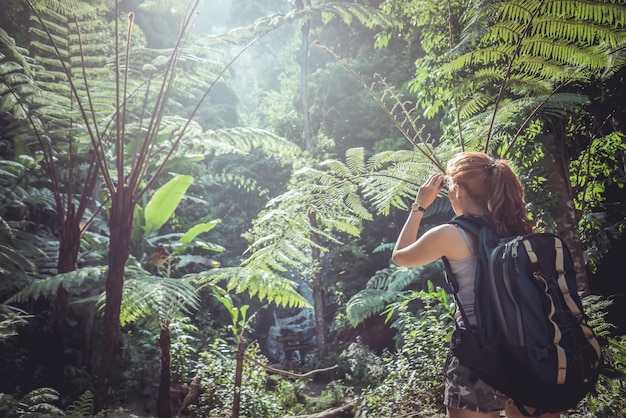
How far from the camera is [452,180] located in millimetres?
1354

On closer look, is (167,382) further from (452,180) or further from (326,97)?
(326,97)

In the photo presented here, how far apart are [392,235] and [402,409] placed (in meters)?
6.06

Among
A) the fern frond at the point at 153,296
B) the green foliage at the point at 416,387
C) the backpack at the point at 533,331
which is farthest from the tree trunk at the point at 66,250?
the backpack at the point at 533,331

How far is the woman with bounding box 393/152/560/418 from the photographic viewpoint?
1142mm

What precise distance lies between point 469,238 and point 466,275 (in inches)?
4.4

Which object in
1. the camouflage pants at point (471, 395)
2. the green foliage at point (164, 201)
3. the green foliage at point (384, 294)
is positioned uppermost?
the green foliage at point (164, 201)

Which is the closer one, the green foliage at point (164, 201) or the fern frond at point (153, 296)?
the fern frond at point (153, 296)

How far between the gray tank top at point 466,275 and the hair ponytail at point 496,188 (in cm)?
10

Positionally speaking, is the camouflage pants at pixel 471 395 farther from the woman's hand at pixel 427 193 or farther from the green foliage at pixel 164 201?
the green foliage at pixel 164 201

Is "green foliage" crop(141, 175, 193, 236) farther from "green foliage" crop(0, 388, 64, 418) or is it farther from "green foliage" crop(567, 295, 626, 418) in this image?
"green foliage" crop(567, 295, 626, 418)

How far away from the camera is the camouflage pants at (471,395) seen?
44.3 inches

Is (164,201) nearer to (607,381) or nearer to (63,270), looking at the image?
(63,270)

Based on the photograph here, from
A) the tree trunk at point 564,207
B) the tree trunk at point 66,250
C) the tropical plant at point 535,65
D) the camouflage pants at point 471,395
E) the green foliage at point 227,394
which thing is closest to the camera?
the camouflage pants at point 471,395

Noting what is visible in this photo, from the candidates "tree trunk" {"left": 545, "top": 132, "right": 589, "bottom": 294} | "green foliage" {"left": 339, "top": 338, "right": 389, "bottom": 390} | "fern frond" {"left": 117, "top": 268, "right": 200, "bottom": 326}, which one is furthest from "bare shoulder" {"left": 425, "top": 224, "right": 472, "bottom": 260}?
"green foliage" {"left": 339, "top": 338, "right": 389, "bottom": 390}
